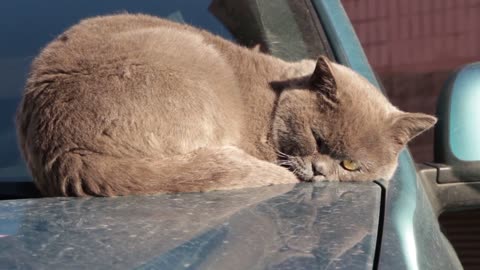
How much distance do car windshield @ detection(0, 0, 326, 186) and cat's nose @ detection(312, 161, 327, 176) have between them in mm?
409

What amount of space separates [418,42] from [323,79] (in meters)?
5.30

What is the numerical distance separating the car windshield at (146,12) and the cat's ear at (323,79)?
0.11 m

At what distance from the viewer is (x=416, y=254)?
1.45 m

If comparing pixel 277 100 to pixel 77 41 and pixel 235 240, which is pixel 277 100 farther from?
pixel 235 240

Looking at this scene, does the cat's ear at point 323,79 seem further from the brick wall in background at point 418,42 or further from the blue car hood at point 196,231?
the brick wall in background at point 418,42

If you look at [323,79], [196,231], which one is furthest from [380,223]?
[323,79]

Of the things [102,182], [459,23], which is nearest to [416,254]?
[102,182]

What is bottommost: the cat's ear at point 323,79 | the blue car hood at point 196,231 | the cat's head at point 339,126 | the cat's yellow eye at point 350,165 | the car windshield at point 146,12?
the cat's yellow eye at point 350,165

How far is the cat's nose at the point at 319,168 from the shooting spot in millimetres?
2549

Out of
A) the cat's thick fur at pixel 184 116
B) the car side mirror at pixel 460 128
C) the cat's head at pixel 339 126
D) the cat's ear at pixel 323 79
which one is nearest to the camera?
the cat's thick fur at pixel 184 116

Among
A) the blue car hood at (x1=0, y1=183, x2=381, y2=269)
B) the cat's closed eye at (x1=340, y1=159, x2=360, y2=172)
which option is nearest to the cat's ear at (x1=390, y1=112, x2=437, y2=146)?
the cat's closed eye at (x1=340, y1=159, x2=360, y2=172)

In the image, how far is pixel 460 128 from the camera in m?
2.19

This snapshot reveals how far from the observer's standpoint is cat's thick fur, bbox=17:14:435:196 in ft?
6.82

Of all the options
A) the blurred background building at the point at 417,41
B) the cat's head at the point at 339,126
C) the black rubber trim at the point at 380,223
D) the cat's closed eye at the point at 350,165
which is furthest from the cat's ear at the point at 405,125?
the blurred background building at the point at 417,41
